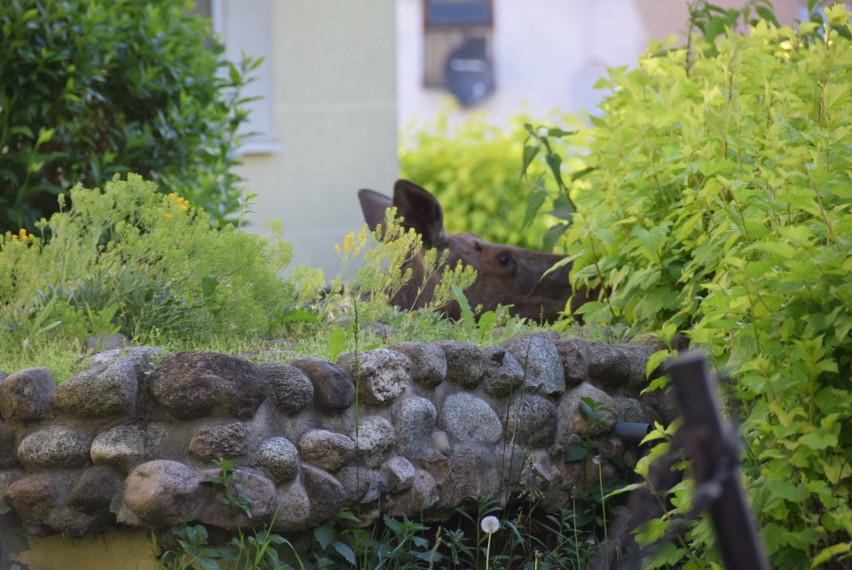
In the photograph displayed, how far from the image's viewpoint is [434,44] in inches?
997

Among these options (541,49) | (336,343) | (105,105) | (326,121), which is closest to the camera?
(336,343)

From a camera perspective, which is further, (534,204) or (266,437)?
(534,204)

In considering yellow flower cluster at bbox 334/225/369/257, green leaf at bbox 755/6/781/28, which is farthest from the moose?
green leaf at bbox 755/6/781/28

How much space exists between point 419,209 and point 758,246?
2.11 metres

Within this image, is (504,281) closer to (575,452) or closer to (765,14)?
(575,452)

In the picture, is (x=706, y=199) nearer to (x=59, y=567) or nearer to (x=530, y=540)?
(x=530, y=540)

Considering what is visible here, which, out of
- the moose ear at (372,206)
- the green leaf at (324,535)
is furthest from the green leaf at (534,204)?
the green leaf at (324,535)

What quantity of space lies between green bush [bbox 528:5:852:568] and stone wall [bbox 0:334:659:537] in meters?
0.68

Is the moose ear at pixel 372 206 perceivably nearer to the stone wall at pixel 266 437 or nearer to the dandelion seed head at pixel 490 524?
the stone wall at pixel 266 437

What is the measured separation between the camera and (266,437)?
122 inches

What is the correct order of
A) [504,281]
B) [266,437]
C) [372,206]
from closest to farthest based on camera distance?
[266,437]
[504,281]
[372,206]

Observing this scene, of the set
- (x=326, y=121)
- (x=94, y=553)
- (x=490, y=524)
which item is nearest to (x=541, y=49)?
(x=326, y=121)

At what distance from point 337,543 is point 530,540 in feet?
2.50

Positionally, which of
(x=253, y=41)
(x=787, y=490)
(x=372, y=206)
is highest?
(x=253, y=41)
